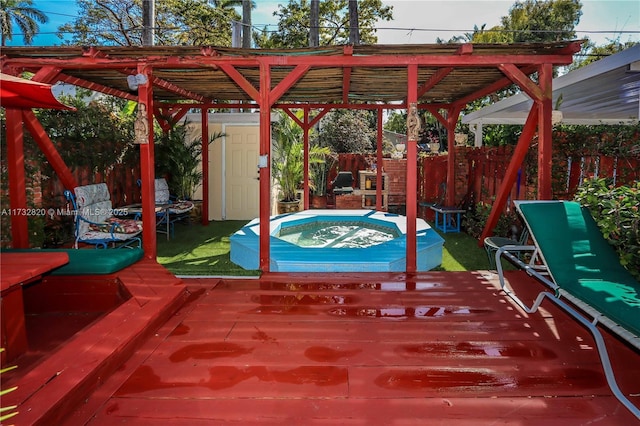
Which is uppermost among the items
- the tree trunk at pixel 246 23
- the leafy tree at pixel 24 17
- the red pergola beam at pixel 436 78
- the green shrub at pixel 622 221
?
the leafy tree at pixel 24 17

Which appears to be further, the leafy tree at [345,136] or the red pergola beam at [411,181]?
the leafy tree at [345,136]

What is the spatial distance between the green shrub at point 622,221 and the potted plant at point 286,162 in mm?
7846

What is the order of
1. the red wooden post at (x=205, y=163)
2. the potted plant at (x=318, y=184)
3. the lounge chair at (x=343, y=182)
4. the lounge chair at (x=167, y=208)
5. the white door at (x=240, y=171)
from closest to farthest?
the lounge chair at (x=167, y=208) → the red wooden post at (x=205, y=163) → the white door at (x=240, y=171) → the lounge chair at (x=343, y=182) → the potted plant at (x=318, y=184)

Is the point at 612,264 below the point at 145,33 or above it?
below

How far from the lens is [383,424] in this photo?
2188 millimetres

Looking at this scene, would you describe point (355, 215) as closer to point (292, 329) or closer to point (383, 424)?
point (292, 329)

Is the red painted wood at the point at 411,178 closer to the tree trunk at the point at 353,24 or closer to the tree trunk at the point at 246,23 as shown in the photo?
the tree trunk at the point at 353,24

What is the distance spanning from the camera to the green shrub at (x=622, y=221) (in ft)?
11.8

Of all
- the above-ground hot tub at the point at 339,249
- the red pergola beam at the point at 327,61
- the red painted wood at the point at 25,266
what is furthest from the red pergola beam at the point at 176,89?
the red painted wood at the point at 25,266

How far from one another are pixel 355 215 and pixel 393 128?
81.6 feet

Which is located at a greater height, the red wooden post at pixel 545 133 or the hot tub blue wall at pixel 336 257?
the red wooden post at pixel 545 133

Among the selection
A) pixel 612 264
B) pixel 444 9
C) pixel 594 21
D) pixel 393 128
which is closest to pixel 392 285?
pixel 612 264

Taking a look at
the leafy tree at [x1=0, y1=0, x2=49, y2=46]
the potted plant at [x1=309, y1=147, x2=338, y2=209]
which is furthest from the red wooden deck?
the leafy tree at [x1=0, y1=0, x2=49, y2=46]

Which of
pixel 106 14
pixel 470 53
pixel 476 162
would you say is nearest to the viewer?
pixel 470 53
